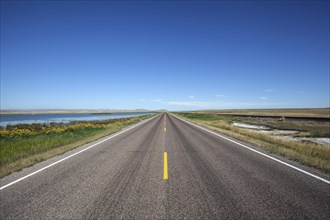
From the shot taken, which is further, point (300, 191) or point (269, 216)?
point (300, 191)

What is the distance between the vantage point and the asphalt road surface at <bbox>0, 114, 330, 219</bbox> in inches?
137

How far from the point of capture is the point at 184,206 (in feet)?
12.2

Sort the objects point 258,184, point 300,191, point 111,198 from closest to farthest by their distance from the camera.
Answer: point 111,198 → point 300,191 → point 258,184

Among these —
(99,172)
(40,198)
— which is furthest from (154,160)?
(40,198)

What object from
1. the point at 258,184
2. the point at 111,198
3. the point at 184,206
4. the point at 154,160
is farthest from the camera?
the point at 154,160

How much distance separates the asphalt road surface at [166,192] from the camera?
11.4ft

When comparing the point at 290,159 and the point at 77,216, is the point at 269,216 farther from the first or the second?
the point at 290,159

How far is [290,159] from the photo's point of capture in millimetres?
7609

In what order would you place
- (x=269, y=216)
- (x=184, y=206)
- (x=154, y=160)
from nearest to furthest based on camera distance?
(x=269, y=216) → (x=184, y=206) → (x=154, y=160)

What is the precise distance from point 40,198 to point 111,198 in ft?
5.18

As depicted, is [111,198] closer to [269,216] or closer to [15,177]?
[269,216]

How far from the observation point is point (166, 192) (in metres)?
4.39

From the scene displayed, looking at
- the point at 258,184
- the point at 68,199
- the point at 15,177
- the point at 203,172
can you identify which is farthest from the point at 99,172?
the point at 258,184

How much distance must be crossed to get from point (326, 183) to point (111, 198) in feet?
17.7
